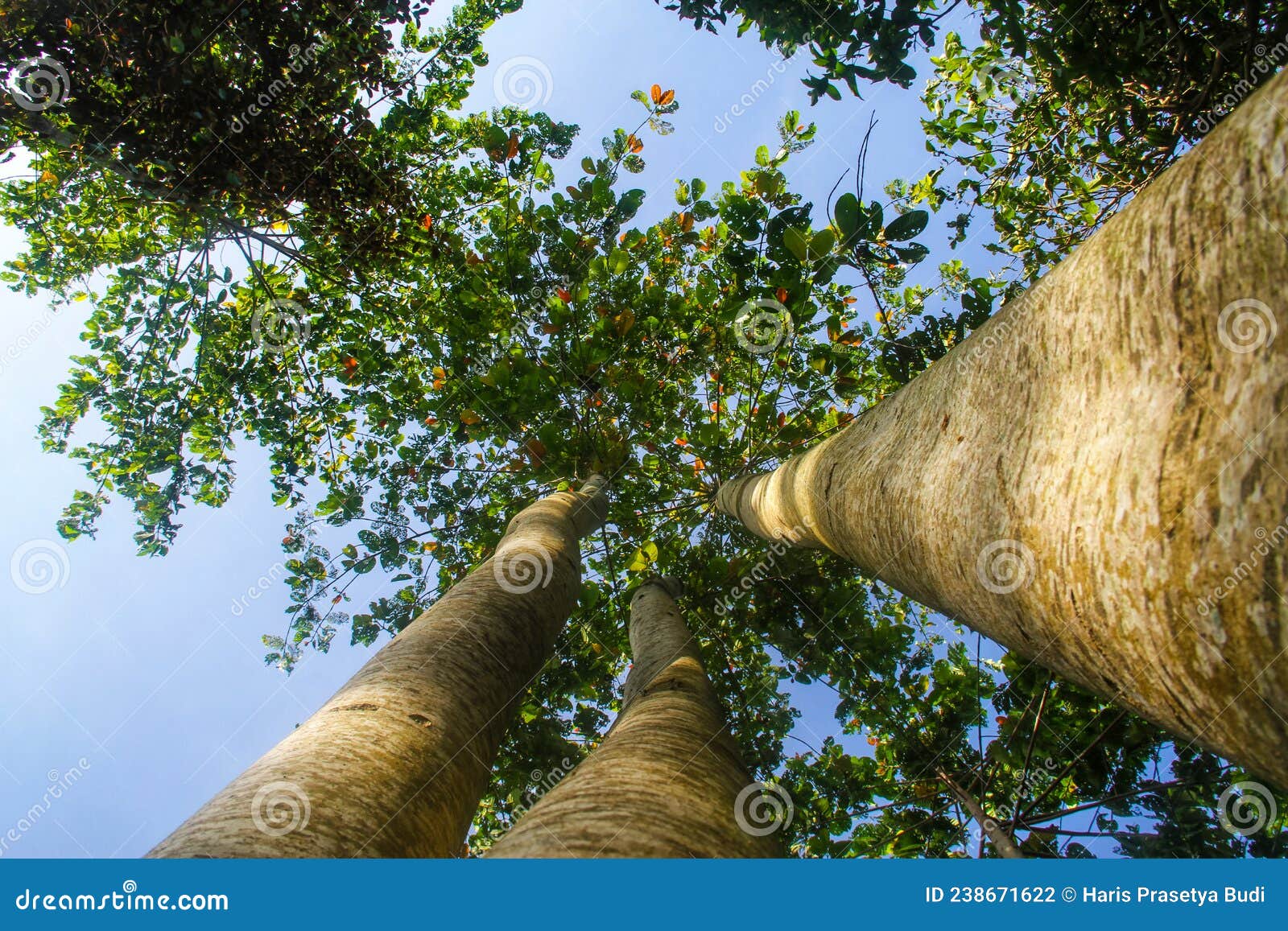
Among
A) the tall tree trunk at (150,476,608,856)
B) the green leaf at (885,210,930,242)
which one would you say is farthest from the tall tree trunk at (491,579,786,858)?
the green leaf at (885,210,930,242)

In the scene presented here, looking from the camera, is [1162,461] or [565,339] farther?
[565,339]

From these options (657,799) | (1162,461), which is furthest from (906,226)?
(657,799)

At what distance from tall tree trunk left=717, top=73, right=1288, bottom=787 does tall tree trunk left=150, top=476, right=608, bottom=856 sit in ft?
4.71

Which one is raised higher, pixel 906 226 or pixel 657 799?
pixel 906 226

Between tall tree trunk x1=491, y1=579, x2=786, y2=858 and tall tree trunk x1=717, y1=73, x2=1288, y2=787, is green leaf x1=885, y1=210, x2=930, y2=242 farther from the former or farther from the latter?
tall tree trunk x1=491, y1=579, x2=786, y2=858

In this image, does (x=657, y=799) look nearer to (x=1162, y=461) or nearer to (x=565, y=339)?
(x=1162, y=461)

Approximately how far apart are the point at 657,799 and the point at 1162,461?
3.12ft

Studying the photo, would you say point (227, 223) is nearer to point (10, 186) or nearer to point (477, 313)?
point (10, 186)

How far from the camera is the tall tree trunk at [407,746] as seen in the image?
126cm

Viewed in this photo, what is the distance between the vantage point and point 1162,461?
2.23 ft

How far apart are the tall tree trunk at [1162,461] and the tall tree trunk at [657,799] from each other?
2.21 feet

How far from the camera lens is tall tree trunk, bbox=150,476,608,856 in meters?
1.26

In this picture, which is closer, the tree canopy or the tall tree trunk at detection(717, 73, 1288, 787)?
the tall tree trunk at detection(717, 73, 1288, 787)

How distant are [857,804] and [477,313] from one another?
475 cm
